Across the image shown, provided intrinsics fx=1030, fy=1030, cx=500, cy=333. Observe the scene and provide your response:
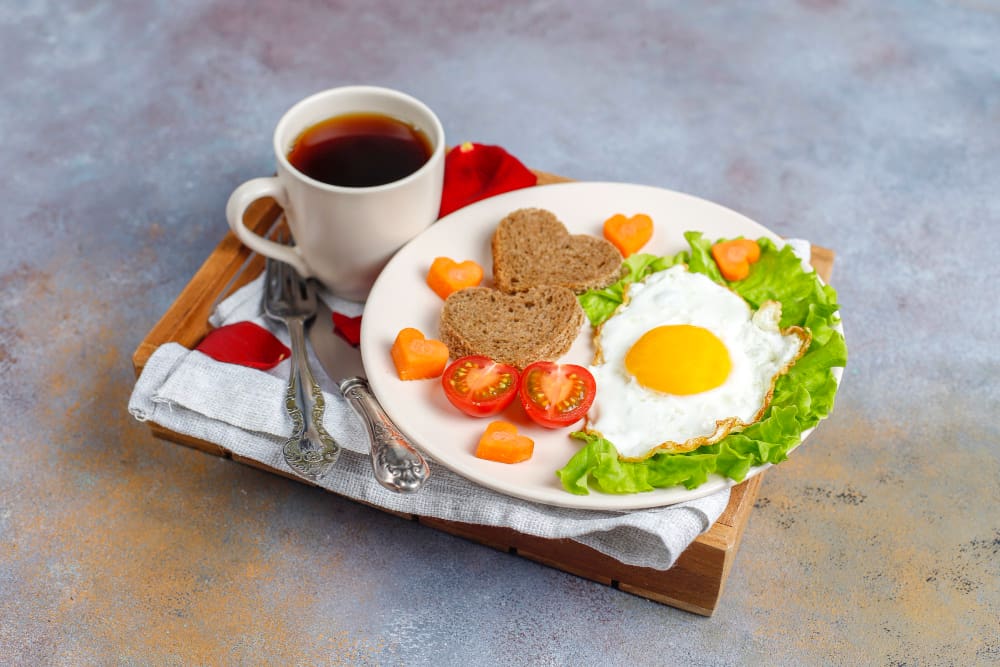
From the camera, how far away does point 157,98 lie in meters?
4.86

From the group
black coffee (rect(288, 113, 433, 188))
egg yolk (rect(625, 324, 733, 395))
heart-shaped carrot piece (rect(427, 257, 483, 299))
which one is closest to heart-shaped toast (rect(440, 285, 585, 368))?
heart-shaped carrot piece (rect(427, 257, 483, 299))

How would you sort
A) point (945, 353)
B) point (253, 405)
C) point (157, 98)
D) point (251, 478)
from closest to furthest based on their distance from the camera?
point (253, 405) → point (251, 478) → point (945, 353) → point (157, 98)

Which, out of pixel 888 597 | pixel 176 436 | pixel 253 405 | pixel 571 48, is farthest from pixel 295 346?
pixel 571 48

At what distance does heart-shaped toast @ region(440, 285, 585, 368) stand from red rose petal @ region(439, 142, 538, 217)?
1.70 ft

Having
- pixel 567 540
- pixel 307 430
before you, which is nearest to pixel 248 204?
pixel 307 430

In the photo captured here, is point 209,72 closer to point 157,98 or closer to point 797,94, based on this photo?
point 157,98

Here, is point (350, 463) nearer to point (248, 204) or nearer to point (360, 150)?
point (248, 204)

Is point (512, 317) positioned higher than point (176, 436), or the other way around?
point (512, 317)

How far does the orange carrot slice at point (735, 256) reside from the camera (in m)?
3.31

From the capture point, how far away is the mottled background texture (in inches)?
120

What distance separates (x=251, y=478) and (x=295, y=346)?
0.48 m

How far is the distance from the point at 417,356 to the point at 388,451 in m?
0.32

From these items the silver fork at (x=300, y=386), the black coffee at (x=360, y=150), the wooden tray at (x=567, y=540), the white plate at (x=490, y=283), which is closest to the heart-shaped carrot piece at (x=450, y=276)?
the white plate at (x=490, y=283)

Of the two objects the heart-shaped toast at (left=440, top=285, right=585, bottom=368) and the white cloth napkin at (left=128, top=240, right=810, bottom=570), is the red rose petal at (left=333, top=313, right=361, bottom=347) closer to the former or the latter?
the white cloth napkin at (left=128, top=240, right=810, bottom=570)
